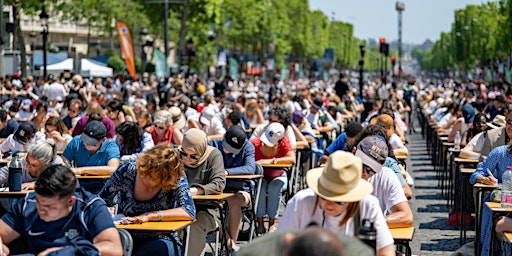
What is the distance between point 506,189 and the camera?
10.1 m

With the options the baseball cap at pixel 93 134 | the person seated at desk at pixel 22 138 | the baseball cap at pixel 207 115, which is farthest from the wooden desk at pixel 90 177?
the baseball cap at pixel 207 115

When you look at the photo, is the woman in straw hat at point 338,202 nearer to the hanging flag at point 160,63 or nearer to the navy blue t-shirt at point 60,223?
the navy blue t-shirt at point 60,223

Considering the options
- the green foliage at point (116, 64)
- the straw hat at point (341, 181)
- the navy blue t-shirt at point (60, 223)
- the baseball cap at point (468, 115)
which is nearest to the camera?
the straw hat at point (341, 181)

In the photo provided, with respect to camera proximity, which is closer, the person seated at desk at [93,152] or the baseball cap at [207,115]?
the person seated at desk at [93,152]

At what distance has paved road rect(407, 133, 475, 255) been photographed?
13.4 meters

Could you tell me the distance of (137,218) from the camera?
8.78 m

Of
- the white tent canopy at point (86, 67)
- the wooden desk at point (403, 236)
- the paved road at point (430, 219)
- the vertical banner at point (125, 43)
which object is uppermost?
the vertical banner at point (125, 43)

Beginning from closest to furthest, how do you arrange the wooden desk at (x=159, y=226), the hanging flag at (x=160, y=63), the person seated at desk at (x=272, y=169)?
the wooden desk at (x=159, y=226) < the person seated at desk at (x=272, y=169) < the hanging flag at (x=160, y=63)

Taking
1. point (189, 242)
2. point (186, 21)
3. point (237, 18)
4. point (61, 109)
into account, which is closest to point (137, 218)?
point (189, 242)

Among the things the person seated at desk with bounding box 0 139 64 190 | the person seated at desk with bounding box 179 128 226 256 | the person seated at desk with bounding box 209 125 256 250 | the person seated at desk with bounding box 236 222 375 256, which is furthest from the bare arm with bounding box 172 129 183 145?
the person seated at desk with bounding box 236 222 375 256

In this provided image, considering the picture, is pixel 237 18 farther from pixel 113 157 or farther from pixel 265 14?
pixel 113 157

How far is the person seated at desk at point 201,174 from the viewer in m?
10.6

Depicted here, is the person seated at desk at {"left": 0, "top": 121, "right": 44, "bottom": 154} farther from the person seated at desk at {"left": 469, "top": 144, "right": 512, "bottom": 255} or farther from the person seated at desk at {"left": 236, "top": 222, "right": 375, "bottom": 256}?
the person seated at desk at {"left": 236, "top": 222, "right": 375, "bottom": 256}

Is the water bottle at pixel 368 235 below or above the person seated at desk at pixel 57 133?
above
